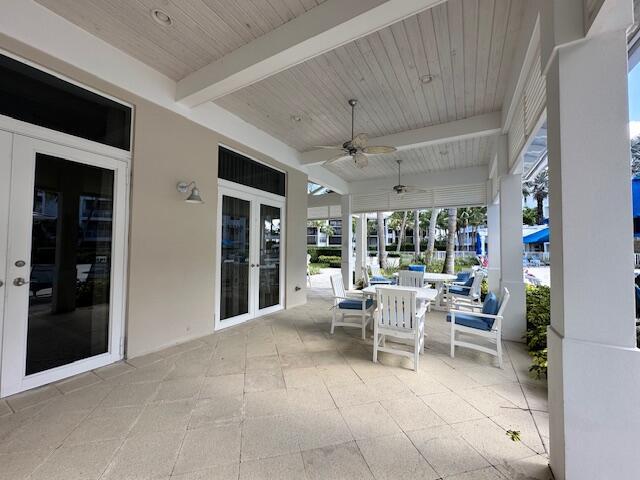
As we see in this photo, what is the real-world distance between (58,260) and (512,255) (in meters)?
5.39

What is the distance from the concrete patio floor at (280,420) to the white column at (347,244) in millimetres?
4957

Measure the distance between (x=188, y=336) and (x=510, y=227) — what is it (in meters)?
4.72

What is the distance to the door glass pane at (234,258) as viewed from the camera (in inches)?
170

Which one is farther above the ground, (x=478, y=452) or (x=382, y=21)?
(x=382, y=21)

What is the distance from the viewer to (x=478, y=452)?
5.68 feet

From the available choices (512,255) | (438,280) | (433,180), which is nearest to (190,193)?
(512,255)

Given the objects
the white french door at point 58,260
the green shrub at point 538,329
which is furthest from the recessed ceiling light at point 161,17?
the green shrub at point 538,329

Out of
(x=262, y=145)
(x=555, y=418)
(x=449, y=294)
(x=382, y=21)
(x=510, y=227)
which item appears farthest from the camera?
(x=449, y=294)

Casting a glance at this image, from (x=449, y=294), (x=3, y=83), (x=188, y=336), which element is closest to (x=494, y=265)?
(x=449, y=294)

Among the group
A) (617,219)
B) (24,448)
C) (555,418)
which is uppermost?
(617,219)

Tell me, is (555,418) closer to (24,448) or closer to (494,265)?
(24,448)

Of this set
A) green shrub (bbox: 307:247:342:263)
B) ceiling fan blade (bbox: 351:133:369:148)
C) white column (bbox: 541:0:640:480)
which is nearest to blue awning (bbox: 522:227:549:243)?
ceiling fan blade (bbox: 351:133:369:148)

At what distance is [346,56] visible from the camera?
2.92 meters

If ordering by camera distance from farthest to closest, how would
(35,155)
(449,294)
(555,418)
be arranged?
(449,294) → (35,155) → (555,418)
